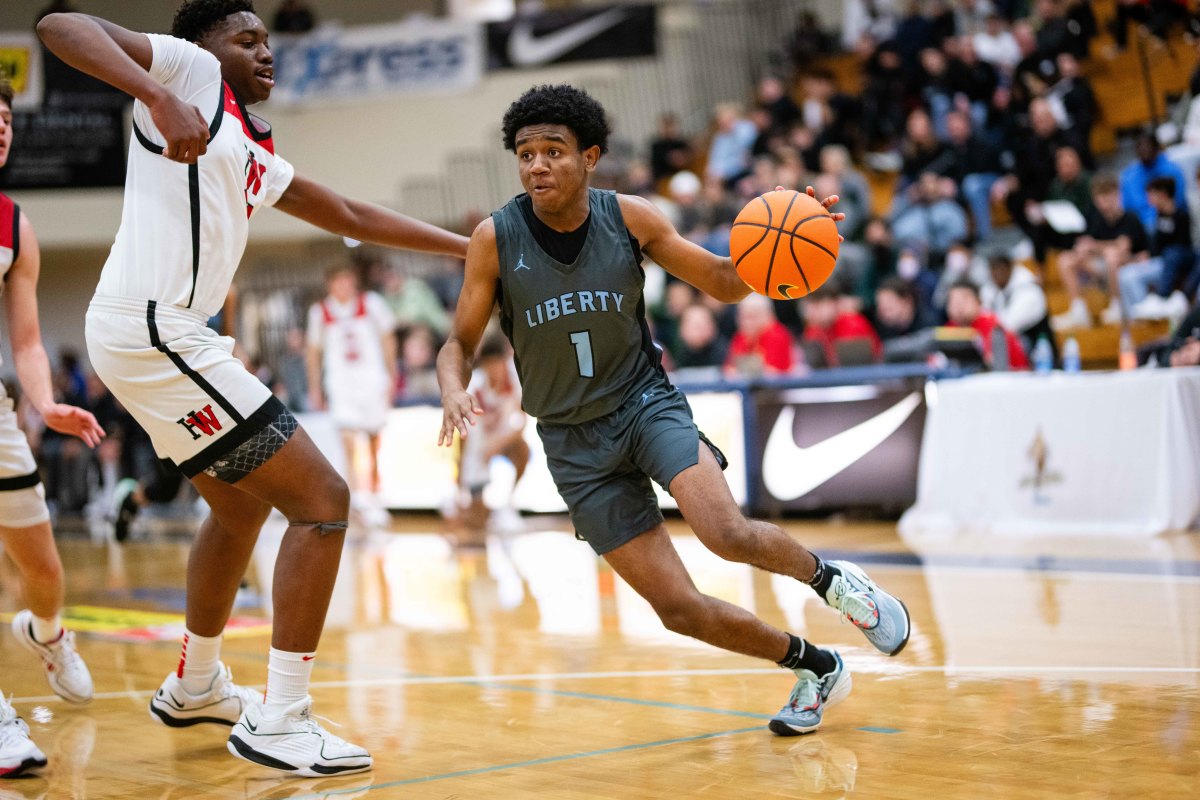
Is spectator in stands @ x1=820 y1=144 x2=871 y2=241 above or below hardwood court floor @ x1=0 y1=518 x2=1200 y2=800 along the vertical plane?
above

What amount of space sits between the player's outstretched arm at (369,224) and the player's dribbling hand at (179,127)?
958 mm

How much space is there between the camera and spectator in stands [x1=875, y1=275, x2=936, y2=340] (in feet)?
41.2

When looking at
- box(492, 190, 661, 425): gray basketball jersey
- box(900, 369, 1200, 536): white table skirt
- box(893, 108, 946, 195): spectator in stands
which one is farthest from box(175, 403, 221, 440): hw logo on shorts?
box(893, 108, 946, 195): spectator in stands

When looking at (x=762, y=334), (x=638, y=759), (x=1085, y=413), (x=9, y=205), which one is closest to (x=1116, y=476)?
(x=1085, y=413)

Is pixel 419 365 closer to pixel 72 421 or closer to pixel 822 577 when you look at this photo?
pixel 72 421

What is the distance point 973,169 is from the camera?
14469 millimetres

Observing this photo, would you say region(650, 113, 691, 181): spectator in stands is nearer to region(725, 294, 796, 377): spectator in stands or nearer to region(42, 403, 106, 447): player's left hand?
region(725, 294, 796, 377): spectator in stands

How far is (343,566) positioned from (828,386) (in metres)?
4.11

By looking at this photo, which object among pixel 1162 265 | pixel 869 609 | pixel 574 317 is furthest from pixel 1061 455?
pixel 574 317

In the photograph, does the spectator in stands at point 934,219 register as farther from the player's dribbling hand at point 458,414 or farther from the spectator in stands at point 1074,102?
the player's dribbling hand at point 458,414

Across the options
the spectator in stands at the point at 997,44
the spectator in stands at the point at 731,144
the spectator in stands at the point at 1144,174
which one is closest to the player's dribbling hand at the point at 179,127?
the spectator in stands at the point at 1144,174

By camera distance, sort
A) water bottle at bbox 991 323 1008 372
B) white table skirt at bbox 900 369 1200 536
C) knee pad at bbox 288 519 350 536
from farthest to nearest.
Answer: water bottle at bbox 991 323 1008 372
white table skirt at bbox 900 369 1200 536
knee pad at bbox 288 519 350 536

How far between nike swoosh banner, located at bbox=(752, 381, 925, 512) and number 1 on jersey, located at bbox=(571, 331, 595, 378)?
21.4 feet

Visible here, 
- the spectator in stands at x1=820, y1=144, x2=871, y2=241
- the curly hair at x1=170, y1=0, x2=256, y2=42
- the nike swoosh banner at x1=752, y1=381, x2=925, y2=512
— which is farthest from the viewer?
the spectator in stands at x1=820, y1=144, x2=871, y2=241
